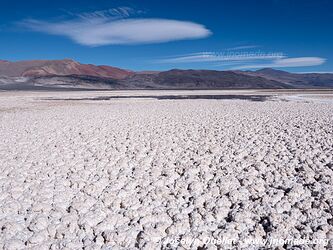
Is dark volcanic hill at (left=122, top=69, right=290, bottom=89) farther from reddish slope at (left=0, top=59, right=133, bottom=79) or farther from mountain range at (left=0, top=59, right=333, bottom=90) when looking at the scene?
reddish slope at (left=0, top=59, right=133, bottom=79)

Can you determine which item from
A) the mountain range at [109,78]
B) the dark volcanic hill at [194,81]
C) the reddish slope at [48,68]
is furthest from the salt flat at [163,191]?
the reddish slope at [48,68]

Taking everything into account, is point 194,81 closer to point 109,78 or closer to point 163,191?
point 109,78

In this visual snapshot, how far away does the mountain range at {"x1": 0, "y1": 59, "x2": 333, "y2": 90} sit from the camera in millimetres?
85175

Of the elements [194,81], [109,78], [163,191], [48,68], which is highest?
[48,68]

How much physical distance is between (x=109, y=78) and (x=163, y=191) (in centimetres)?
10419

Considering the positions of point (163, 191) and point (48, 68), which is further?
point (48, 68)

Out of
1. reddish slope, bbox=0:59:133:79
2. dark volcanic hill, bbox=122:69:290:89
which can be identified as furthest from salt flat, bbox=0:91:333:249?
reddish slope, bbox=0:59:133:79

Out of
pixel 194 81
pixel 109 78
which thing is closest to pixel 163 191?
pixel 194 81

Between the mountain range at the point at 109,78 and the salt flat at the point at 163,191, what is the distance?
74.9 metres

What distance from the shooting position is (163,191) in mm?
4676

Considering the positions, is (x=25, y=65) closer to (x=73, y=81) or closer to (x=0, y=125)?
(x=73, y=81)

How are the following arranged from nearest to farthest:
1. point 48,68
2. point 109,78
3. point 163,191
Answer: point 163,191 → point 109,78 → point 48,68

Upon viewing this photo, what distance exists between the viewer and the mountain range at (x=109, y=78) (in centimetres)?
8518

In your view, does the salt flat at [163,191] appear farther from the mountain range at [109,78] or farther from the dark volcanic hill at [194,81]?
the dark volcanic hill at [194,81]
